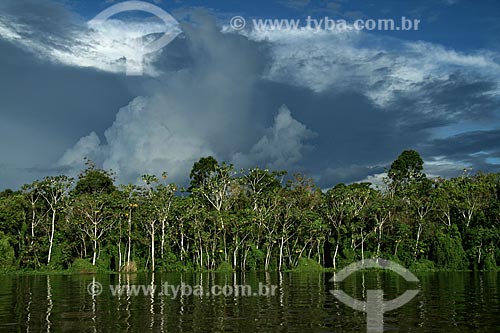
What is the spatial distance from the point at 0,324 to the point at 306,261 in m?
59.3

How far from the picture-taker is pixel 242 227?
76.5 meters

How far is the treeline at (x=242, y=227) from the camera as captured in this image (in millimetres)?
75875

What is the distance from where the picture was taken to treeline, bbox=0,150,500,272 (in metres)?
75.9

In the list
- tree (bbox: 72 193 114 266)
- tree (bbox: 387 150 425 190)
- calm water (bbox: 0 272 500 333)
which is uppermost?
tree (bbox: 387 150 425 190)

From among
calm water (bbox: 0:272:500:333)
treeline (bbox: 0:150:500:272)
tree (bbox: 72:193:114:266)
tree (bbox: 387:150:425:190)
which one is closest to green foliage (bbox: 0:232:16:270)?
treeline (bbox: 0:150:500:272)

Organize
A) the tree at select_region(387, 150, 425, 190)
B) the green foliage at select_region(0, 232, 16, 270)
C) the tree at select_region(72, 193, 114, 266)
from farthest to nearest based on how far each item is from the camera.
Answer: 1. the tree at select_region(387, 150, 425, 190)
2. the green foliage at select_region(0, 232, 16, 270)
3. the tree at select_region(72, 193, 114, 266)

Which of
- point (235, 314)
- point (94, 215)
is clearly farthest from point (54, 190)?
Answer: point (235, 314)

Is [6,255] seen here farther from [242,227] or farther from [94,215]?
[242,227]

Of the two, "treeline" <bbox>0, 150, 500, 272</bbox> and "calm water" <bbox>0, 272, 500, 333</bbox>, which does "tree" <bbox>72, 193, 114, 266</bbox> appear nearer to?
"treeline" <bbox>0, 150, 500, 272</bbox>

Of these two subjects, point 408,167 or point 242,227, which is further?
point 408,167

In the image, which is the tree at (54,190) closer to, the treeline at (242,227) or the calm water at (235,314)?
the treeline at (242,227)

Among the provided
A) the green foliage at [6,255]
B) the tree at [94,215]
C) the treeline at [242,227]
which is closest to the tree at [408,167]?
the treeline at [242,227]

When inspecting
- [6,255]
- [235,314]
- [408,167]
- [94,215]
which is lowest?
[235,314]

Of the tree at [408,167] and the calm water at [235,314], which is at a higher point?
the tree at [408,167]
